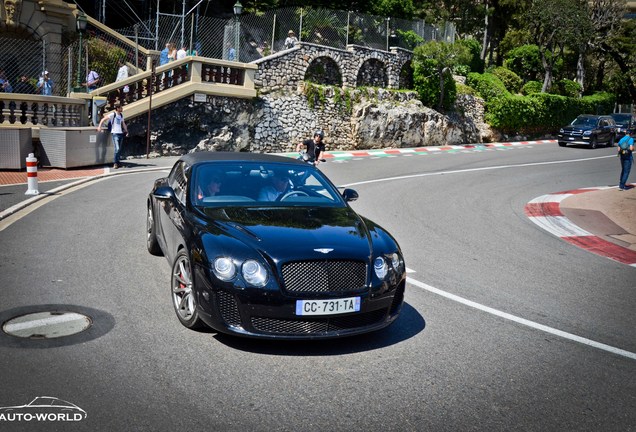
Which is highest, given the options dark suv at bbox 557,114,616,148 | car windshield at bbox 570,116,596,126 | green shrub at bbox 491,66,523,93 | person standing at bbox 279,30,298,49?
green shrub at bbox 491,66,523,93

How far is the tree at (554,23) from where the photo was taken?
137ft

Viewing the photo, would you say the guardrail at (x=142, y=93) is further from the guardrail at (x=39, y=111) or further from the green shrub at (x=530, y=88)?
the green shrub at (x=530, y=88)

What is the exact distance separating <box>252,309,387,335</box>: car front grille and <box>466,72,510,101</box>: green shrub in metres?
33.1

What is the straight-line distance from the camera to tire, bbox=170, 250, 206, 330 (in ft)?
18.3

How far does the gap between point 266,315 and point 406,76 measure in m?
29.3

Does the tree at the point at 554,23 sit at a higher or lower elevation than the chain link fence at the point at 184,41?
higher

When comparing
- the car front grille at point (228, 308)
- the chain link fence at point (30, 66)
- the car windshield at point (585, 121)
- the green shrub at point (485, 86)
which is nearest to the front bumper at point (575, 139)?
the car windshield at point (585, 121)

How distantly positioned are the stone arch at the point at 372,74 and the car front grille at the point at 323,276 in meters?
25.8

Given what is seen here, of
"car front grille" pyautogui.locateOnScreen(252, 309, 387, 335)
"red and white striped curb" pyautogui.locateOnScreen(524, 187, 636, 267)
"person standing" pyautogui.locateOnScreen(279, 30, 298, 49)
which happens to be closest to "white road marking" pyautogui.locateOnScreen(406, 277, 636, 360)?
"car front grille" pyautogui.locateOnScreen(252, 309, 387, 335)

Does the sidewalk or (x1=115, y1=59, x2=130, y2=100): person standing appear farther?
(x1=115, y1=59, x2=130, y2=100): person standing

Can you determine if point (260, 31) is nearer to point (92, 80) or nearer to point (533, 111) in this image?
point (92, 80)

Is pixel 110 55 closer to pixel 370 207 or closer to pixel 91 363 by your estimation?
pixel 370 207

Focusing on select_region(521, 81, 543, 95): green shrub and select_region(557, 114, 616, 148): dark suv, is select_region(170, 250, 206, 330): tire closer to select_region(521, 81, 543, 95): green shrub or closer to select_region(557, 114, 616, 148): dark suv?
select_region(557, 114, 616, 148): dark suv

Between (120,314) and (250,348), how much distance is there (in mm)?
1514
